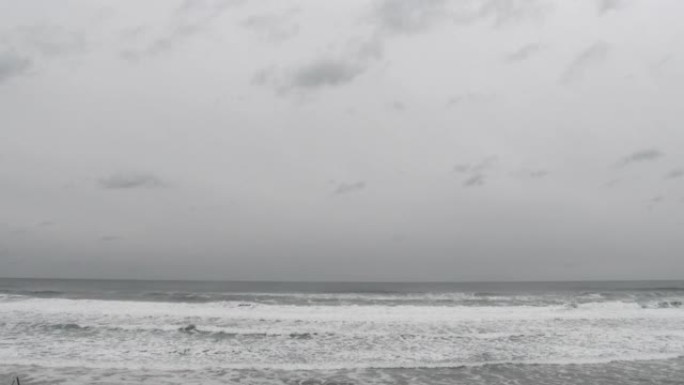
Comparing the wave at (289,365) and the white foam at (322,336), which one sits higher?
the white foam at (322,336)

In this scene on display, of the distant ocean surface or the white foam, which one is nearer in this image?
the distant ocean surface

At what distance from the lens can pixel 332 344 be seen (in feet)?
53.8

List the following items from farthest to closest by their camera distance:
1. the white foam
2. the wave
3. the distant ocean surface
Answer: the white foam
the wave
the distant ocean surface

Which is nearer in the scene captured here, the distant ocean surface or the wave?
the distant ocean surface

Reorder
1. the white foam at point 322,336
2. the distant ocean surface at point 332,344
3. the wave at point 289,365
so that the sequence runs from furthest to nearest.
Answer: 1. the white foam at point 322,336
2. the wave at point 289,365
3. the distant ocean surface at point 332,344

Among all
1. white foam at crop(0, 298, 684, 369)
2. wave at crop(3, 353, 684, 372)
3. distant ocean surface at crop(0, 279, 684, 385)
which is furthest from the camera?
white foam at crop(0, 298, 684, 369)

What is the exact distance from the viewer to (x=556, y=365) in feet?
45.1

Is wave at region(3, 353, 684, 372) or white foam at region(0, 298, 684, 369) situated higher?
white foam at region(0, 298, 684, 369)

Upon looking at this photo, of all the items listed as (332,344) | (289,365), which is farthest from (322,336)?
(289,365)

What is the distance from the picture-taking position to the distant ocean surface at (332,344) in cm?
1231

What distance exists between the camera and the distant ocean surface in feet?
40.4

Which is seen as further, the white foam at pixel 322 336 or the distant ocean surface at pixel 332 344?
the white foam at pixel 322 336

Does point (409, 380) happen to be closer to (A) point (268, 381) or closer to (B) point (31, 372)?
(A) point (268, 381)

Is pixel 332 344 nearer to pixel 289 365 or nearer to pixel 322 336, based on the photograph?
pixel 322 336
